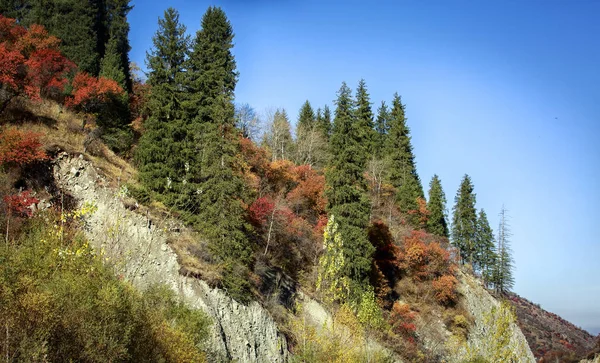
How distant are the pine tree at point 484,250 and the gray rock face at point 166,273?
50.5m

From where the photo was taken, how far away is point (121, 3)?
152ft

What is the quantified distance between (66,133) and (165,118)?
633 cm

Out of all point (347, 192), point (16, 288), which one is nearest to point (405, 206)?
point (347, 192)

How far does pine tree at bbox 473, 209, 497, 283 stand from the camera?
7075 centimetres

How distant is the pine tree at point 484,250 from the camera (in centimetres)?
7075

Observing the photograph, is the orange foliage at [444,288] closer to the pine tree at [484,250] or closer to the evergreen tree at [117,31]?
the pine tree at [484,250]

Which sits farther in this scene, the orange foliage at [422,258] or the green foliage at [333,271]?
the orange foliage at [422,258]

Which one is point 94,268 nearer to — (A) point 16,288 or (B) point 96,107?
(A) point 16,288

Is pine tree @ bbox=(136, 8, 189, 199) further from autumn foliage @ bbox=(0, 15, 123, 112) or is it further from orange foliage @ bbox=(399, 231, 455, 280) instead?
orange foliage @ bbox=(399, 231, 455, 280)

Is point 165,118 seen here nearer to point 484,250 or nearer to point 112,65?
point 112,65

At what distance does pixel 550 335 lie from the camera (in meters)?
93.8

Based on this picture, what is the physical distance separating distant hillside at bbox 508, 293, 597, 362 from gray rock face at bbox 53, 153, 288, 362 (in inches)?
2580

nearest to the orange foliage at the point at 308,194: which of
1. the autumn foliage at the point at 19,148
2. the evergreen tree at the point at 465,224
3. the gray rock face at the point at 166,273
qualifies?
the gray rock face at the point at 166,273

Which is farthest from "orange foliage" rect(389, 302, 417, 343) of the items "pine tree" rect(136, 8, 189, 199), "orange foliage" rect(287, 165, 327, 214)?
"pine tree" rect(136, 8, 189, 199)
